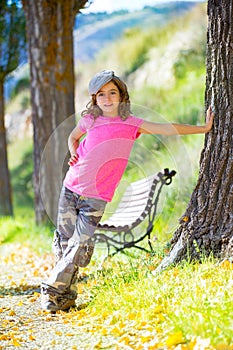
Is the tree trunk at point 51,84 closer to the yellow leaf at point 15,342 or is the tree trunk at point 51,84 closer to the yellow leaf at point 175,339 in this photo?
the yellow leaf at point 15,342

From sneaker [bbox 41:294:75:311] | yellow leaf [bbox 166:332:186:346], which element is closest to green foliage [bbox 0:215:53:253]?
sneaker [bbox 41:294:75:311]

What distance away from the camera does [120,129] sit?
13.9ft

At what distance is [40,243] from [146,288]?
3.45 meters

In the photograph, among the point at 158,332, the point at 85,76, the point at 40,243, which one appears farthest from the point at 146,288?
the point at 85,76

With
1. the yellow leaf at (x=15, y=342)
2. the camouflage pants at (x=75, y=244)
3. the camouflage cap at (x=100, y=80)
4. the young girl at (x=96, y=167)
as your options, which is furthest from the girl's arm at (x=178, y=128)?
the yellow leaf at (x=15, y=342)

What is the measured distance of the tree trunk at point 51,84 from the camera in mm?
7449

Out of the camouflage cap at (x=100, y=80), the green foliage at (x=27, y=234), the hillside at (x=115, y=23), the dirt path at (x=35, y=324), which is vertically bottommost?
the green foliage at (x=27, y=234)

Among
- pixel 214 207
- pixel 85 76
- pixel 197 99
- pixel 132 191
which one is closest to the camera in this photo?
pixel 214 207

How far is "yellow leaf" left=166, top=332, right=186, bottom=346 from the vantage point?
3.12 m

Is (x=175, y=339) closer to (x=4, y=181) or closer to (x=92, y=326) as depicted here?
(x=92, y=326)

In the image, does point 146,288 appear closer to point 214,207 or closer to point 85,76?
point 214,207

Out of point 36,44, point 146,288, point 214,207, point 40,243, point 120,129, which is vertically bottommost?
point 40,243

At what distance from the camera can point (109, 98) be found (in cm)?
426

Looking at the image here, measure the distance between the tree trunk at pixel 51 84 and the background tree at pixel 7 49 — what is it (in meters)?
2.77
